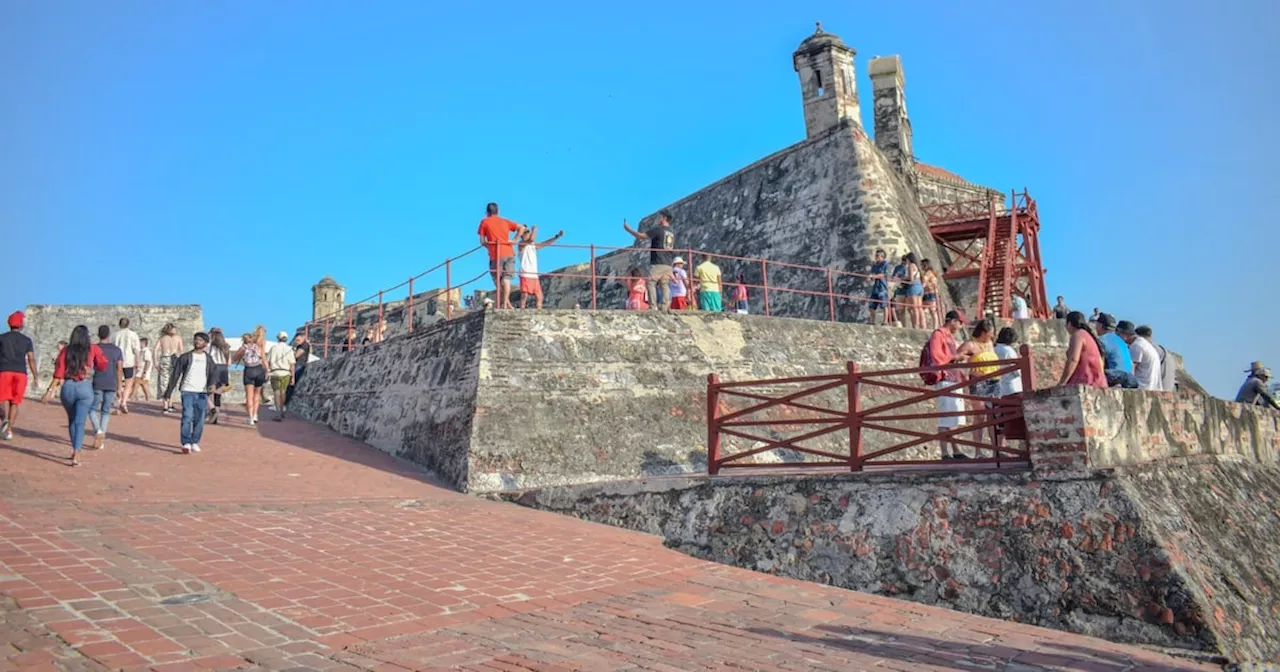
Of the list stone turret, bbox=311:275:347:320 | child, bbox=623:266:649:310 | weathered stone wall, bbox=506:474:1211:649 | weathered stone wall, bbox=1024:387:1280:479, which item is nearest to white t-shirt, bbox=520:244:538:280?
child, bbox=623:266:649:310

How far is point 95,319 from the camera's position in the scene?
80.3ft

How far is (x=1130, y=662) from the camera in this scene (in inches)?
171

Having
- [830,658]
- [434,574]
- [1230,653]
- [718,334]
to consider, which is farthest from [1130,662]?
[718,334]

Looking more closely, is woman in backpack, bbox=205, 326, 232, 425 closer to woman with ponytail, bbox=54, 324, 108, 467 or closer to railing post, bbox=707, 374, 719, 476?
woman with ponytail, bbox=54, 324, 108, 467

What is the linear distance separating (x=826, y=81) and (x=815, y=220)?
4.46 meters

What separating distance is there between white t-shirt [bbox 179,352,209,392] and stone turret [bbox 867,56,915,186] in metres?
18.1

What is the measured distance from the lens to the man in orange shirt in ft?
34.3

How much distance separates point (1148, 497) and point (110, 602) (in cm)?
613

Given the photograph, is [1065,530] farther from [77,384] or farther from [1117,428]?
[77,384]

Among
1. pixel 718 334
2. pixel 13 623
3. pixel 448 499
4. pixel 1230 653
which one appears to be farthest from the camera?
pixel 718 334

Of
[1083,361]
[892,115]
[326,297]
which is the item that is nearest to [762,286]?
[1083,361]

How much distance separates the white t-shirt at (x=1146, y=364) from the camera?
27.7 ft

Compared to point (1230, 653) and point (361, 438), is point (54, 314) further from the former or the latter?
point (1230, 653)

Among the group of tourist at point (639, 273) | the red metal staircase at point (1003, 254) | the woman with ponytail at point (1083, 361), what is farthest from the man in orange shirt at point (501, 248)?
the red metal staircase at point (1003, 254)
